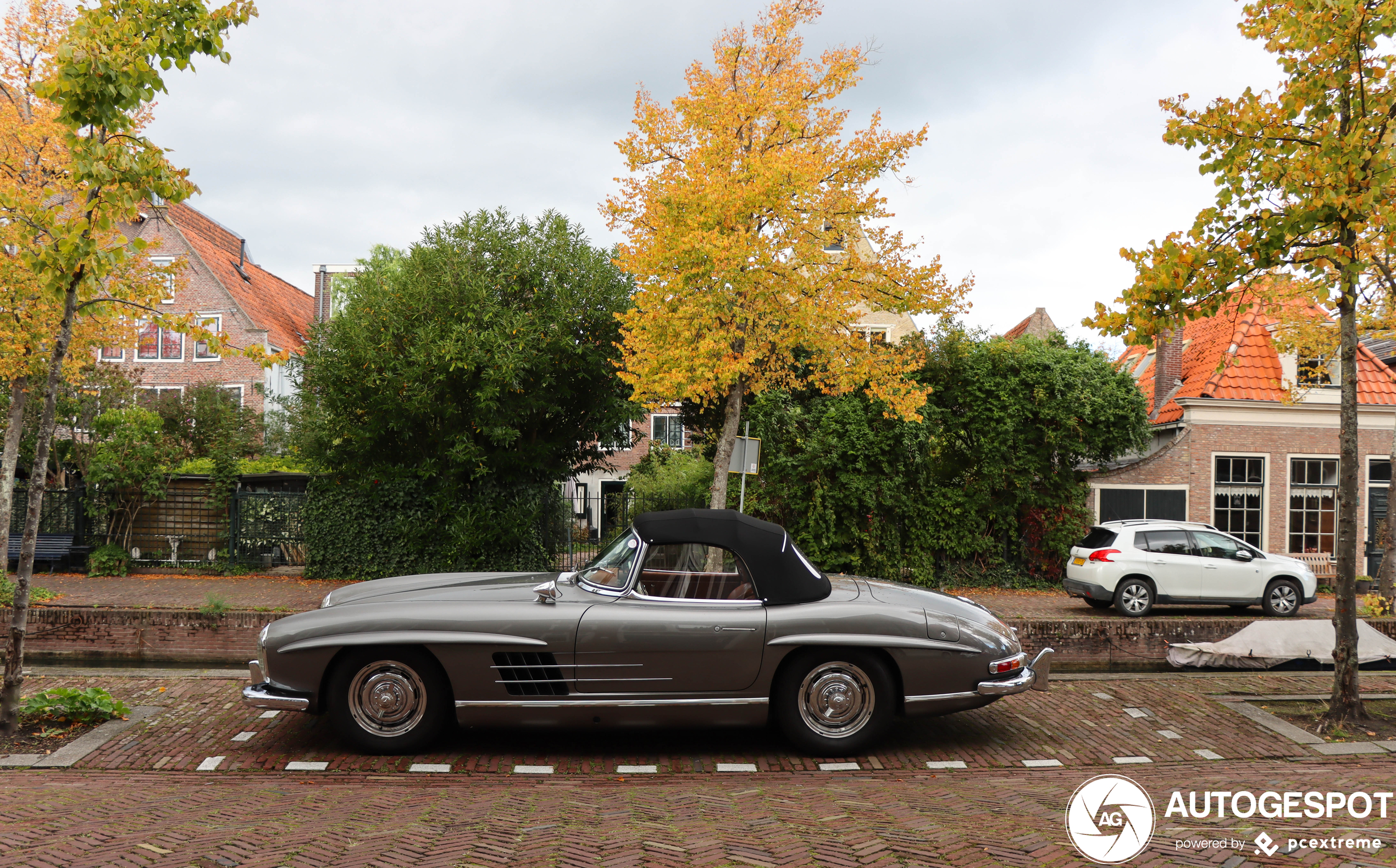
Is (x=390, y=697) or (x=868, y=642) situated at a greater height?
(x=868, y=642)

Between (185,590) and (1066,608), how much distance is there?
14492mm

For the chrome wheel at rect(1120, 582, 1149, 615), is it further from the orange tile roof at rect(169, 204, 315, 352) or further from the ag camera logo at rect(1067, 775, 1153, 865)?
the orange tile roof at rect(169, 204, 315, 352)

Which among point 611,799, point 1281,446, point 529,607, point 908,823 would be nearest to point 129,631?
point 529,607

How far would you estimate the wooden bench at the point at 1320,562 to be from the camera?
60.6ft

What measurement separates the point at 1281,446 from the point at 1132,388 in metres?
6.15

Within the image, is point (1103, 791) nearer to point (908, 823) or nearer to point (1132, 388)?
point (908, 823)

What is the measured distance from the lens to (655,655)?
227 inches

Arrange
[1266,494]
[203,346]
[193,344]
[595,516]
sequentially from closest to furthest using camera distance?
[595,516] → [1266,494] → [203,346] → [193,344]

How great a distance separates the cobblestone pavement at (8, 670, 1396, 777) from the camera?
5.77 metres

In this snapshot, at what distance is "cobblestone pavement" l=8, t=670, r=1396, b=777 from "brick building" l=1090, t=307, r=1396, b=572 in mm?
11771

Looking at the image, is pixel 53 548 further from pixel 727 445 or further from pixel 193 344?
pixel 193 344

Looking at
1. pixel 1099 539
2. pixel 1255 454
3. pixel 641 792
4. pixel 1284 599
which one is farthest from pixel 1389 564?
pixel 641 792

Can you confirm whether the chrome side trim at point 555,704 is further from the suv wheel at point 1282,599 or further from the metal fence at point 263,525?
the metal fence at point 263,525

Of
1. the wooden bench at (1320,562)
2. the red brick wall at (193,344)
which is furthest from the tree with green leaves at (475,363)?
the red brick wall at (193,344)
